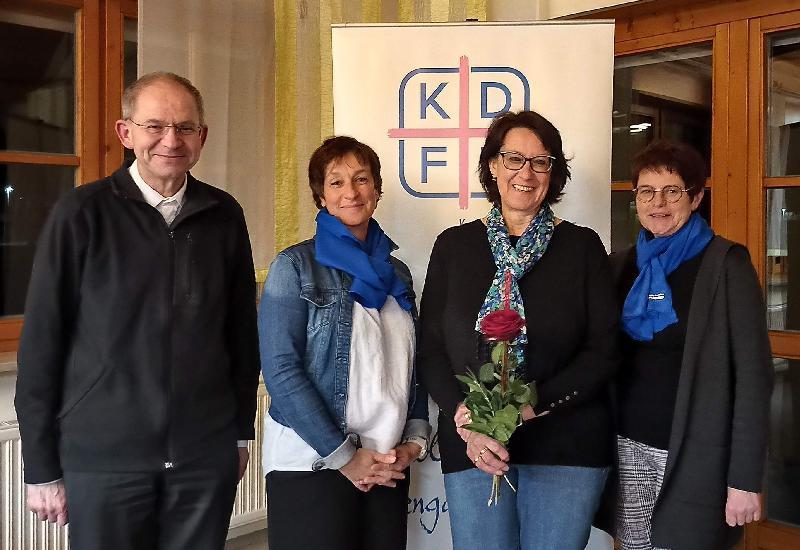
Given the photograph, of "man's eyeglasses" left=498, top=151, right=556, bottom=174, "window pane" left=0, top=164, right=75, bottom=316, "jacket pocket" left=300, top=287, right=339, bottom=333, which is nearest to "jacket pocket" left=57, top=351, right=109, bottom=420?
"jacket pocket" left=300, top=287, right=339, bottom=333

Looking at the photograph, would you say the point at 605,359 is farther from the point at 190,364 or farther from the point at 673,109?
the point at 673,109

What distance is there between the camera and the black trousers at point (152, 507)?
5.01 ft

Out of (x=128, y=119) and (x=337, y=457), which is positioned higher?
(x=128, y=119)

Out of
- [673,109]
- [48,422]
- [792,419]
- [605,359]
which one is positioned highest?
[673,109]

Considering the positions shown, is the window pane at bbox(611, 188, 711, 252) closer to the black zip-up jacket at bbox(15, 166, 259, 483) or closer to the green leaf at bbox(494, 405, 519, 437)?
the green leaf at bbox(494, 405, 519, 437)

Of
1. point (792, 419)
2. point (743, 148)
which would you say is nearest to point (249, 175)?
point (743, 148)

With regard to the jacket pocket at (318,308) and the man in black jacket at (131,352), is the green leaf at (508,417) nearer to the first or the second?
the jacket pocket at (318,308)

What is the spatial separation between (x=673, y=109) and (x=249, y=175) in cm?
176

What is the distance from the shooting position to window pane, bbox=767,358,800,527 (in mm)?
2934

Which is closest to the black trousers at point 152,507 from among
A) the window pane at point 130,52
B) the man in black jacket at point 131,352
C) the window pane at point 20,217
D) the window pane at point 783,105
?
the man in black jacket at point 131,352

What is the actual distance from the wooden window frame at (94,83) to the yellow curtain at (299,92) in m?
0.61

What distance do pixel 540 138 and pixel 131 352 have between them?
3.33 feet

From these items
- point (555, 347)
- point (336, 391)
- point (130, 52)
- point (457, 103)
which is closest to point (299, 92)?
point (130, 52)

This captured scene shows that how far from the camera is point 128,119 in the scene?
5.16 feet
